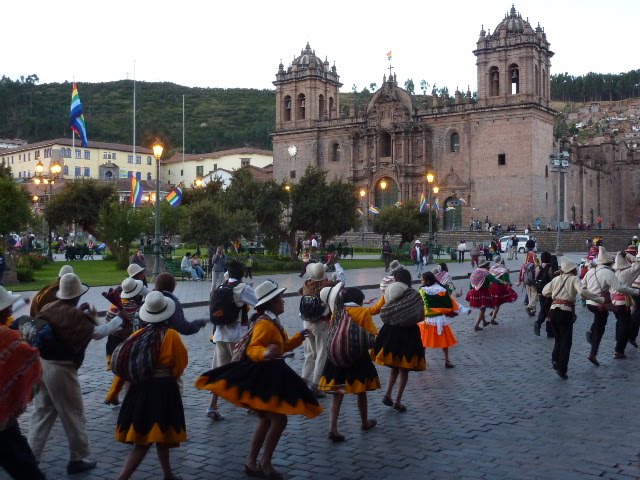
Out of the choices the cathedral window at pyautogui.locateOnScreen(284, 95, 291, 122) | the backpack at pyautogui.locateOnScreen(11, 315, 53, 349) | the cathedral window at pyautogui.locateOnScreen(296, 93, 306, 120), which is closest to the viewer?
the backpack at pyautogui.locateOnScreen(11, 315, 53, 349)

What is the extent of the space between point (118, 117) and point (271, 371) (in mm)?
143510

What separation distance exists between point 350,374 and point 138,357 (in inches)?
84.8

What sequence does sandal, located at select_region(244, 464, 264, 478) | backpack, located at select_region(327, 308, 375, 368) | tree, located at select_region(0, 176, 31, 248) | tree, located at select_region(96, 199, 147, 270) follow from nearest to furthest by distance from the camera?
sandal, located at select_region(244, 464, 264, 478), backpack, located at select_region(327, 308, 375, 368), tree, located at select_region(0, 176, 31, 248), tree, located at select_region(96, 199, 147, 270)

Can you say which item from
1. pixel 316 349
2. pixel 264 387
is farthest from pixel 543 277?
pixel 264 387

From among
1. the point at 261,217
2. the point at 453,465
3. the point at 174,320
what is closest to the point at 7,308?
the point at 174,320

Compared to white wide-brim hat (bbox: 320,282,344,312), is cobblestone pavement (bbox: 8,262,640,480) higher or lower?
lower

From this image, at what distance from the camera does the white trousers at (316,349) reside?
27.0ft

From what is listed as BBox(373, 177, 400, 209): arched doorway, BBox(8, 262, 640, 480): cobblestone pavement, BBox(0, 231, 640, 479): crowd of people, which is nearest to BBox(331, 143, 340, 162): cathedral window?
BBox(373, 177, 400, 209): arched doorway

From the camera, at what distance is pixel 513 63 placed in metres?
55.2

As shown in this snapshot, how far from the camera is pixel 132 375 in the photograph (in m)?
5.28

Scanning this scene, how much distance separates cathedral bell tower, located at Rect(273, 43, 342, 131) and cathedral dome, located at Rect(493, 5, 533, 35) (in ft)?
53.9

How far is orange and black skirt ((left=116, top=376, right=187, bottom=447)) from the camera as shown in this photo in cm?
521

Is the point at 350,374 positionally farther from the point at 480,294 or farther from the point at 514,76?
the point at 514,76

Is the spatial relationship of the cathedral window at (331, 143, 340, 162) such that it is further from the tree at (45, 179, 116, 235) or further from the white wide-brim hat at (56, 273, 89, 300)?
the white wide-brim hat at (56, 273, 89, 300)
